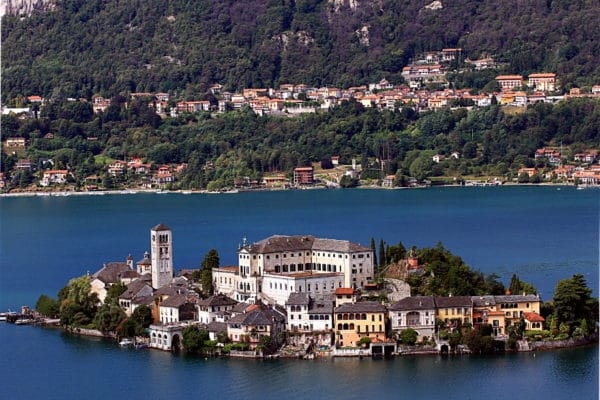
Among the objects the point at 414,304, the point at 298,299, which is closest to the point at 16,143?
the point at 298,299

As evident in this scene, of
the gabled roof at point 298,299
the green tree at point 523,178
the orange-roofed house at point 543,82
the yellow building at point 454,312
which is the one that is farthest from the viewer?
the orange-roofed house at point 543,82

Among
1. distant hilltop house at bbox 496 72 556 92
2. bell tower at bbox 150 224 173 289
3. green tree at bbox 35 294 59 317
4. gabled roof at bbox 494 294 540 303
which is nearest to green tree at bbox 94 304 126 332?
bell tower at bbox 150 224 173 289

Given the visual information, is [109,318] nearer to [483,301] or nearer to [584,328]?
[483,301]

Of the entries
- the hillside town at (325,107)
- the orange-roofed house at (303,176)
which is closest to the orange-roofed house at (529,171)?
the hillside town at (325,107)

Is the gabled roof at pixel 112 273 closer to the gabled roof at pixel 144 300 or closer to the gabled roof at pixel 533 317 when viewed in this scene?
the gabled roof at pixel 144 300

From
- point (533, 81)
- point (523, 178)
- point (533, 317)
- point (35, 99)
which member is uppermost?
point (35, 99)

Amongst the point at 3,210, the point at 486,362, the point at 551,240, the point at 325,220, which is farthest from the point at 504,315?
the point at 3,210
